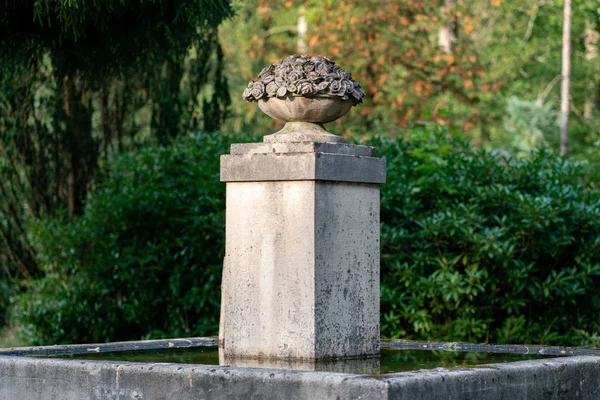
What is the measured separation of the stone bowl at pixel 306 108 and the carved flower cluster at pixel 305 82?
41 mm

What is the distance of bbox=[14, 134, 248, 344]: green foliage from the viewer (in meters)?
10.8

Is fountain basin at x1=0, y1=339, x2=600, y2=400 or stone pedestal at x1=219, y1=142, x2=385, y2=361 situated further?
stone pedestal at x1=219, y1=142, x2=385, y2=361

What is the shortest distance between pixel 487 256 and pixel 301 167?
4118 millimetres

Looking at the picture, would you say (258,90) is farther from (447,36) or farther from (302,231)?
(447,36)

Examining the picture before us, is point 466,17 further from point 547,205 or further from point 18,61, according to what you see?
point 18,61

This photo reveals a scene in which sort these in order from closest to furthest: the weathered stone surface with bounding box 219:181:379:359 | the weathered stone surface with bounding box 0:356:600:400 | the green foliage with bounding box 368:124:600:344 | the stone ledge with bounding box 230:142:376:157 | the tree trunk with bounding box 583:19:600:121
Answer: the weathered stone surface with bounding box 0:356:600:400 < the weathered stone surface with bounding box 219:181:379:359 < the stone ledge with bounding box 230:142:376:157 < the green foliage with bounding box 368:124:600:344 < the tree trunk with bounding box 583:19:600:121

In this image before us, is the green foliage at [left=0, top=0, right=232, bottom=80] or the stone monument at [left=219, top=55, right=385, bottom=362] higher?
Answer: the green foliage at [left=0, top=0, right=232, bottom=80]

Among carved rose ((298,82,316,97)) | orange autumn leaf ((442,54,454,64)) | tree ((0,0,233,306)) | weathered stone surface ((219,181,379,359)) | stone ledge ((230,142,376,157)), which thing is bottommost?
weathered stone surface ((219,181,379,359))

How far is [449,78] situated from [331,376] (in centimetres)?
1719

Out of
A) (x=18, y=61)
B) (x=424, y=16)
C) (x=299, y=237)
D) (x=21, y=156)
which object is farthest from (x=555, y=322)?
(x=424, y=16)

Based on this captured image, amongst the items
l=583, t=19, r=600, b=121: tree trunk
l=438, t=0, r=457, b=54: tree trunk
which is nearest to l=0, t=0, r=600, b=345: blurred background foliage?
l=438, t=0, r=457, b=54: tree trunk

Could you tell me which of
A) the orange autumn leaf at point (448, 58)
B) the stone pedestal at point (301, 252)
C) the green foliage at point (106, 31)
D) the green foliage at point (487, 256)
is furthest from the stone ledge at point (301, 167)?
the orange autumn leaf at point (448, 58)

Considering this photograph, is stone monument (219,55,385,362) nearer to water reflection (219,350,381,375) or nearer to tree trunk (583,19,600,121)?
water reflection (219,350,381,375)

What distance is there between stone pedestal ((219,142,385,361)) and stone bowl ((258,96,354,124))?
31cm
